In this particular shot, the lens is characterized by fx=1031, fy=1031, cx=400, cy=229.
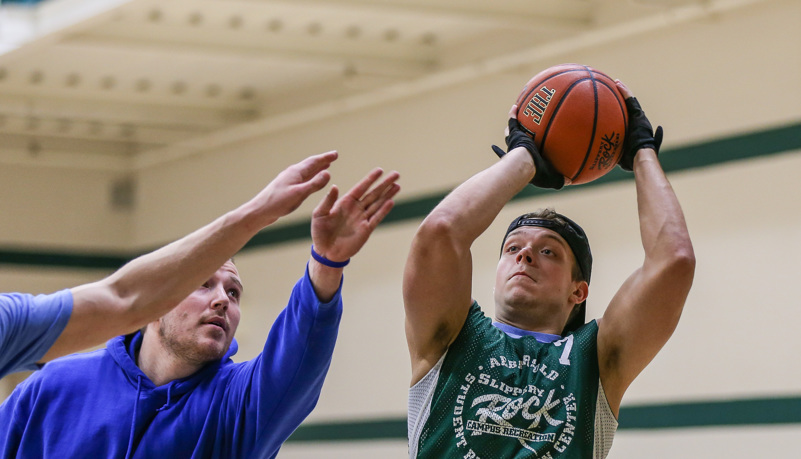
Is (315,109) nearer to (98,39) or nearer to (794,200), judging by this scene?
(98,39)

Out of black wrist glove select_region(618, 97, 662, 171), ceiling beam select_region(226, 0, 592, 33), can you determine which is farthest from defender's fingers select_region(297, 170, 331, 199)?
ceiling beam select_region(226, 0, 592, 33)

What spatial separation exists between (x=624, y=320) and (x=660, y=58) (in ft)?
16.6

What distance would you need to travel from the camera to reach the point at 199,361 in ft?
12.9

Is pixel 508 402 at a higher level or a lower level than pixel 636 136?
lower

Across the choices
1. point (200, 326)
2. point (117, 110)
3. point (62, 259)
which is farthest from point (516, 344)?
point (62, 259)

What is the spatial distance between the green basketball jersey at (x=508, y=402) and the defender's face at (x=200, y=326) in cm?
90

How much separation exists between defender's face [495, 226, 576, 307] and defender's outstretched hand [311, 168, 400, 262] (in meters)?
0.52

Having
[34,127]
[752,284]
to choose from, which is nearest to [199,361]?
[752,284]

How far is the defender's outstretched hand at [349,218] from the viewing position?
11.1 feet

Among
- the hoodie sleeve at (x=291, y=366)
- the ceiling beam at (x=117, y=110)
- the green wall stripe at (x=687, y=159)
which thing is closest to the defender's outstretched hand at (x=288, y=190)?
the hoodie sleeve at (x=291, y=366)

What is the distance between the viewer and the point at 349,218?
3416 millimetres

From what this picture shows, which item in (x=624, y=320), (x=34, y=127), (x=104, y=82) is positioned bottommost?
(x=34, y=127)

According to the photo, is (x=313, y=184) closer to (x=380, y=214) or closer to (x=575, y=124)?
(x=380, y=214)

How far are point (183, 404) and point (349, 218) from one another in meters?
1.02
